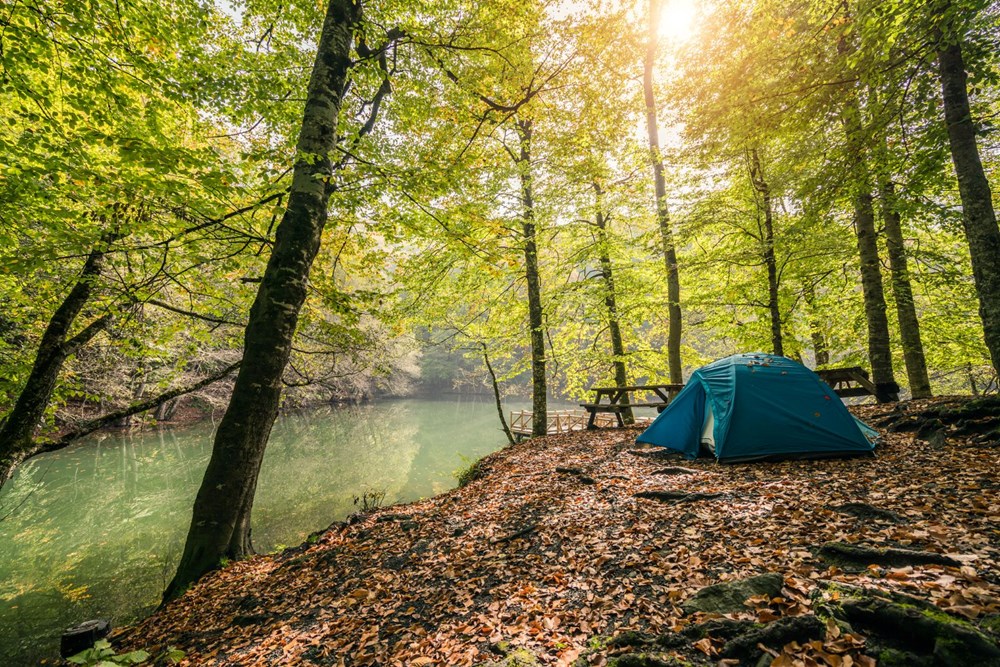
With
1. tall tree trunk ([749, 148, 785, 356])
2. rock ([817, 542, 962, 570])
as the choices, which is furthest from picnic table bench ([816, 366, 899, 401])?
rock ([817, 542, 962, 570])

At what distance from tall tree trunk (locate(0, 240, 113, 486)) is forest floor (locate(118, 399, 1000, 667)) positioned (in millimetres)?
4271

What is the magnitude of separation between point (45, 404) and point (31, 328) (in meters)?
→ 2.32

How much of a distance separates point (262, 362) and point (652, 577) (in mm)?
5219

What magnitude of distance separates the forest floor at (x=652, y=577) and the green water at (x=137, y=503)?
554cm

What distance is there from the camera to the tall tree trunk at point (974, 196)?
5.24 m

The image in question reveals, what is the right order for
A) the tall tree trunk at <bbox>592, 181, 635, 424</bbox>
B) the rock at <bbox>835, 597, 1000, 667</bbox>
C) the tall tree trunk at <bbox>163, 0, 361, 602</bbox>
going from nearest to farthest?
1. the rock at <bbox>835, 597, 1000, 667</bbox>
2. the tall tree trunk at <bbox>163, 0, 361, 602</bbox>
3. the tall tree trunk at <bbox>592, 181, 635, 424</bbox>

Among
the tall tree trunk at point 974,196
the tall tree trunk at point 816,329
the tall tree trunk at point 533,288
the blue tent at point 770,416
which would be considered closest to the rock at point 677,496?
the blue tent at point 770,416

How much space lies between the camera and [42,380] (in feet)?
21.2

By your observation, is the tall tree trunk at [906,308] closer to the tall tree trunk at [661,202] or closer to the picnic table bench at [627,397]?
the tall tree trunk at [661,202]

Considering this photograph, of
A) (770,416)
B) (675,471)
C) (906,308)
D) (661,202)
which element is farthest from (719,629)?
(661,202)

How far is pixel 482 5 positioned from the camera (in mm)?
6727

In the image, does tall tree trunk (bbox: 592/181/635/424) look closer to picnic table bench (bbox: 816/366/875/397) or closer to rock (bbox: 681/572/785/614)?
picnic table bench (bbox: 816/366/875/397)

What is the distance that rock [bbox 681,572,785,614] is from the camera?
9.25 feet

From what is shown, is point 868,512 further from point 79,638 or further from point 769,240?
point 769,240
